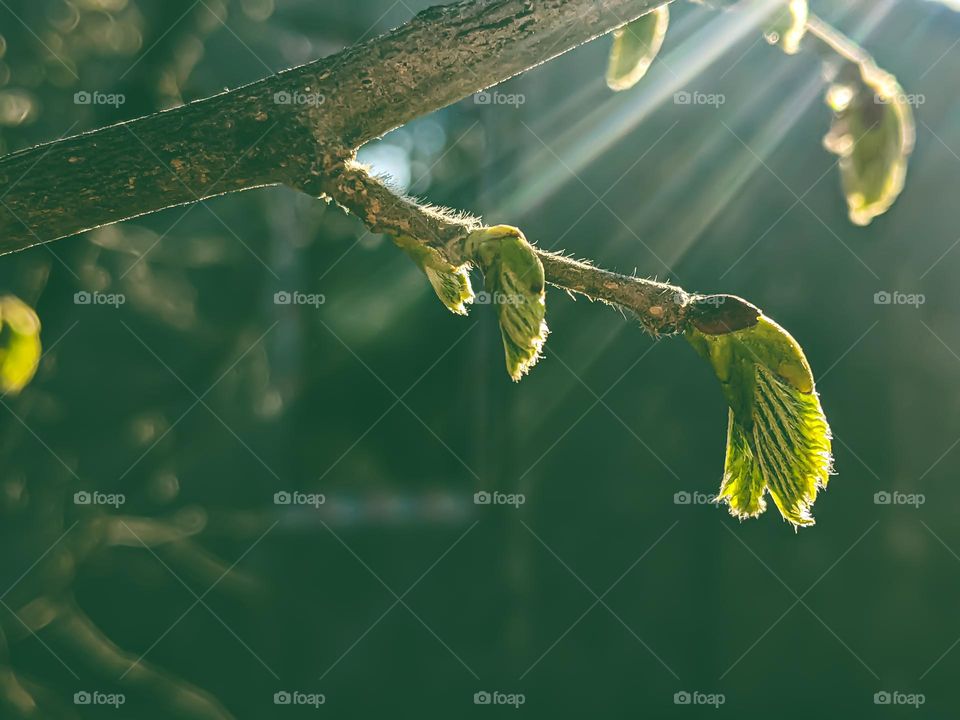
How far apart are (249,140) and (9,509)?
1.58m

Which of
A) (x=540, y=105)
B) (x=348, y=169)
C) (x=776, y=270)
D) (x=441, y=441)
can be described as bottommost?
(x=348, y=169)

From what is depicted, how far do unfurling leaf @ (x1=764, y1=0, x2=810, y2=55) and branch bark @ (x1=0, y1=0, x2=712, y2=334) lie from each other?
29 cm

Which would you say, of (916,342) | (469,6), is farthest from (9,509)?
(916,342)

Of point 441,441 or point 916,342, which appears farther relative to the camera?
point 441,441

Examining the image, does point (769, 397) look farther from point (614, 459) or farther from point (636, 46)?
point (614, 459)

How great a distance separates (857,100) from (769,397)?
464 millimetres

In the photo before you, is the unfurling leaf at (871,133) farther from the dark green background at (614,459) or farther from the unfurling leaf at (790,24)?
the dark green background at (614,459)

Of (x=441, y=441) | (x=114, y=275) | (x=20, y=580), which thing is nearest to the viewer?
(x=20, y=580)

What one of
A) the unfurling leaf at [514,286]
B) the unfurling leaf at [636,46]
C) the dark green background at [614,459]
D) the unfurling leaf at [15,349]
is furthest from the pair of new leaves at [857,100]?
the dark green background at [614,459]

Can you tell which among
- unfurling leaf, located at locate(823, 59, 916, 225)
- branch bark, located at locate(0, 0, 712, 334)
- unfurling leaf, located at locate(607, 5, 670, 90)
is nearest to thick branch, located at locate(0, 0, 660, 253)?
branch bark, located at locate(0, 0, 712, 334)

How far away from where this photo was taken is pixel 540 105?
12.2 ft

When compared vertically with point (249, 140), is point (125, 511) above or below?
above

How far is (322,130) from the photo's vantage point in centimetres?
55

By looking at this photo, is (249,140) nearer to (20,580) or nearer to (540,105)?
(20,580)
